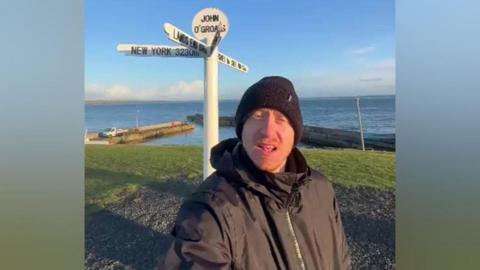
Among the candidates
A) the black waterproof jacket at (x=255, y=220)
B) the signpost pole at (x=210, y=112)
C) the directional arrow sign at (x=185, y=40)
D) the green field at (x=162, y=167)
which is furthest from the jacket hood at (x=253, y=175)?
the green field at (x=162, y=167)

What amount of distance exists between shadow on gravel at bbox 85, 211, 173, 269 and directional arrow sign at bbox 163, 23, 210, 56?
0.72 metres

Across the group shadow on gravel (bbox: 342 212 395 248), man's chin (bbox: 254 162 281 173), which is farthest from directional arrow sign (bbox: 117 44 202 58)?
man's chin (bbox: 254 162 281 173)

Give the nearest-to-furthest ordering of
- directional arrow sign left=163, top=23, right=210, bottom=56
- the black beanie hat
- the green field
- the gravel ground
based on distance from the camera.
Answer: the black beanie hat, directional arrow sign left=163, top=23, right=210, bottom=56, the gravel ground, the green field

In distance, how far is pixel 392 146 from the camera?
6.38 ft

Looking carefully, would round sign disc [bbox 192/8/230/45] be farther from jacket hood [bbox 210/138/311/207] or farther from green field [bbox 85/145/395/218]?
jacket hood [bbox 210/138/311/207]

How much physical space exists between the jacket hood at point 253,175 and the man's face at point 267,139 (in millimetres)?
11

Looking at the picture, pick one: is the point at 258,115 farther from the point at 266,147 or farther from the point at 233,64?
the point at 233,64

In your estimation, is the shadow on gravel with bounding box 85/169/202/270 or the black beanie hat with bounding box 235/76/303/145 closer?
the black beanie hat with bounding box 235/76/303/145

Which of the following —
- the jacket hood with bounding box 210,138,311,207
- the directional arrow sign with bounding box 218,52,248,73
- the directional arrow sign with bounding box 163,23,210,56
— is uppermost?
the directional arrow sign with bounding box 163,23,210,56

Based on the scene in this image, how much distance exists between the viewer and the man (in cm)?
47

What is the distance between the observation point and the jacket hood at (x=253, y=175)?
0.54 m
